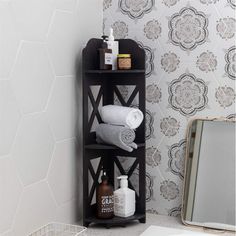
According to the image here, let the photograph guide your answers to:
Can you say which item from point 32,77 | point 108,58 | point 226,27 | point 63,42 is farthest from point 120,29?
point 32,77

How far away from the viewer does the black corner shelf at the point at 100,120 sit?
5.62ft

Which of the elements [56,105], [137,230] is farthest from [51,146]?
[137,230]

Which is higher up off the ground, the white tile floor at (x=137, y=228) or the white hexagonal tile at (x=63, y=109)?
the white hexagonal tile at (x=63, y=109)

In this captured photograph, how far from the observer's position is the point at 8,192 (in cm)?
141

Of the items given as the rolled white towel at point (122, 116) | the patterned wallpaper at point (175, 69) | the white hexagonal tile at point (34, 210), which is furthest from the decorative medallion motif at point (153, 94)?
the white hexagonal tile at point (34, 210)

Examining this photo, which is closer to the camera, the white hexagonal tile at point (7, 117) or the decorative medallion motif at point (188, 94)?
the white hexagonal tile at point (7, 117)

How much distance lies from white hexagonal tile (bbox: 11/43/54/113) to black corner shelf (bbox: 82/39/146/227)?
19 cm

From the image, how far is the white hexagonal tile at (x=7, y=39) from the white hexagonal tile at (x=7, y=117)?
47mm

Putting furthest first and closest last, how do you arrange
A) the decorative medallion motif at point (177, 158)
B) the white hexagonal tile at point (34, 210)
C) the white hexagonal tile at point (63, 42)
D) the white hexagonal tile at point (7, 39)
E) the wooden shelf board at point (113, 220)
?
the decorative medallion motif at point (177, 158)
the wooden shelf board at point (113, 220)
the white hexagonal tile at point (63, 42)
the white hexagonal tile at point (34, 210)
the white hexagonal tile at point (7, 39)

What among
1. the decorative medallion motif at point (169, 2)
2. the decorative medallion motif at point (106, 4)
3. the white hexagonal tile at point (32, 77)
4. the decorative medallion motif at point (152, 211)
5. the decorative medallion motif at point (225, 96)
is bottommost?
the decorative medallion motif at point (152, 211)

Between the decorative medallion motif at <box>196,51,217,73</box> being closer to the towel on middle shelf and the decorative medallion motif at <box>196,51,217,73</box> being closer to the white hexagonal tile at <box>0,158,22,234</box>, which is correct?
the towel on middle shelf

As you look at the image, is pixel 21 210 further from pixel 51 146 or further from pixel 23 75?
pixel 23 75

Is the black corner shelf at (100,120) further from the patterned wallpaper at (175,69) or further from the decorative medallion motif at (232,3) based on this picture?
the decorative medallion motif at (232,3)

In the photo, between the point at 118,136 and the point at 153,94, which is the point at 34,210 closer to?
the point at 118,136
